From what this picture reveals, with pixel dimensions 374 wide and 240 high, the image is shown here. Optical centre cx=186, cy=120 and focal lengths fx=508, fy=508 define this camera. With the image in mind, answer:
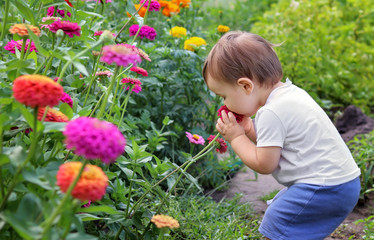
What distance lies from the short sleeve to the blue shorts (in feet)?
0.71

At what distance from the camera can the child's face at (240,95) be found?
6.71ft

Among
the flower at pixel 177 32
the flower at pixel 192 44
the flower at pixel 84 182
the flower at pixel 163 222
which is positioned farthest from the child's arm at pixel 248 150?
the flower at pixel 177 32

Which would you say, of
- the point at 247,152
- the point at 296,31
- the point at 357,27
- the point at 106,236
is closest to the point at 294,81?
the point at 296,31

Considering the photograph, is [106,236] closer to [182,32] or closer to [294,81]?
[182,32]

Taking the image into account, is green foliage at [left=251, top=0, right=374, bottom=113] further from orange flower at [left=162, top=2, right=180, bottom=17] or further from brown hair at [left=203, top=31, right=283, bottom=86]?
brown hair at [left=203, top=31, right=283, bottom=86]

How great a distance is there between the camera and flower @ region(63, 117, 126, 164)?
3.41 feet

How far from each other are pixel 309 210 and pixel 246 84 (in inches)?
21.8

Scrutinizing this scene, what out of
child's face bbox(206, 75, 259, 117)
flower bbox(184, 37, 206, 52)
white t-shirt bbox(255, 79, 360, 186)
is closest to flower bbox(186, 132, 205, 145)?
child's face bbox(206, 75, 259, 117)

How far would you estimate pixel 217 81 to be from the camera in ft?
6.87

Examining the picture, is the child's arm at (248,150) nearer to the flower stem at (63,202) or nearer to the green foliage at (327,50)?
the flower stem at (63,202)

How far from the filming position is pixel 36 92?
112cm

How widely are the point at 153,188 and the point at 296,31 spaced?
3082 millimetres

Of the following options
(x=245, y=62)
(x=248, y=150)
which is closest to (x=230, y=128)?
(x=248, y=150)

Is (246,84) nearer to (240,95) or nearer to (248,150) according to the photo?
(240,95)
